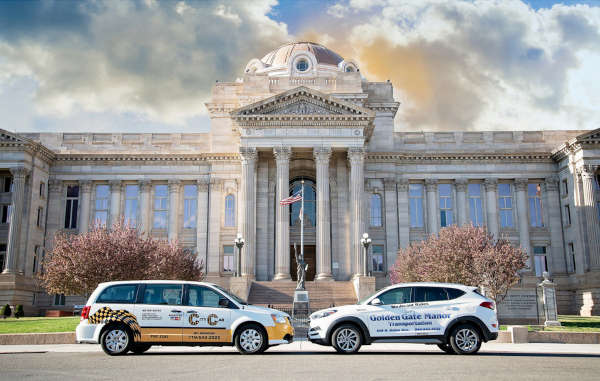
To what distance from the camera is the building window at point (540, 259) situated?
4769 centimetres

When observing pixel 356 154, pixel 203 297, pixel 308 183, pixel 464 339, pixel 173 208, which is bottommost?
pixel 464 339

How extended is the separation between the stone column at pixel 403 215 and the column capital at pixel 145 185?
21.5 metres

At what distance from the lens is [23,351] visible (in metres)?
17.9

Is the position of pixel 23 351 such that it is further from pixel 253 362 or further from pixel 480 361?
pixel 480 361

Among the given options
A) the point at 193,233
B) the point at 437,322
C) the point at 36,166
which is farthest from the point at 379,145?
the point at 437,322

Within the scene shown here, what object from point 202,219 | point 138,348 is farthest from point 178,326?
point 202,219

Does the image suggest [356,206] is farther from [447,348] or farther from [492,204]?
[447,348]

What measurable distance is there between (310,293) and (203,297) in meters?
21.5

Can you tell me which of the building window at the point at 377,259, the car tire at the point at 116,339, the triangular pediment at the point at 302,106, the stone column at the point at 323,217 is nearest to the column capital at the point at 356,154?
the stone column at the point at 323,217

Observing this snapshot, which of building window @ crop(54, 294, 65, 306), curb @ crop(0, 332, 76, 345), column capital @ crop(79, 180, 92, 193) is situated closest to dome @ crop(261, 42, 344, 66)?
column capital @ crop(79, 180, 92, 193)

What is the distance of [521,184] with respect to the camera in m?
48.9

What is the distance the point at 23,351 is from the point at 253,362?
8.66 metres

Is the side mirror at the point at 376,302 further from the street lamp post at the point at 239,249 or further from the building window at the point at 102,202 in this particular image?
the building window at the point at 102,202

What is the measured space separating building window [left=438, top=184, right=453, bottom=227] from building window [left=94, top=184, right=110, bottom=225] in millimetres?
28775
